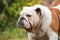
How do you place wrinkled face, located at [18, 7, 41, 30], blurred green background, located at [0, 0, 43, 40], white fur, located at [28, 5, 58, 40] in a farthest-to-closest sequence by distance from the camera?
blurred green background, located at [0, 0, 43, 40] < white fur, located at [28, 5, 58, 40] < wrinkled face, located at [18, 7, 41, 30]

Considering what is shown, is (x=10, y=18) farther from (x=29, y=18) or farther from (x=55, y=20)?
(x=29, y=18)

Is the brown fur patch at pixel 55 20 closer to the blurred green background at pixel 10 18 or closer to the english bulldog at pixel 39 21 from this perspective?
the english bulldog at pixel 39 21

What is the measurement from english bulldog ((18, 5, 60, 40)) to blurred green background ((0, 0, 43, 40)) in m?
2.72

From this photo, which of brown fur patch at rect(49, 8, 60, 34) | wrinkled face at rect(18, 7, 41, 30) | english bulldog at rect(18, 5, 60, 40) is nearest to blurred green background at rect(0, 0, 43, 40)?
brown fur patch at rect(49, 8, 60, 34)

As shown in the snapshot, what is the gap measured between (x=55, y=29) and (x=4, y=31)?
3596 mm

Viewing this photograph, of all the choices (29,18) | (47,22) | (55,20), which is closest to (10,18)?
(55,20)

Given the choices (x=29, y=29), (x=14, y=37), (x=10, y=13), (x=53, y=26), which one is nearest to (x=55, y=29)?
(x=53, y=26)

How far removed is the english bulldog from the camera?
5.34m

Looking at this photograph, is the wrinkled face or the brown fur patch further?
the brown fur patch

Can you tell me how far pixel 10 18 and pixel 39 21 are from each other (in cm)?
382

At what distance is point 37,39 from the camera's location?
233 inches

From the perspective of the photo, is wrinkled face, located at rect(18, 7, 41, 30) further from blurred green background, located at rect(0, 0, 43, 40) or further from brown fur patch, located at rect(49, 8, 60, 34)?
blurred green background, located at rect(0, 0, 43, 40)

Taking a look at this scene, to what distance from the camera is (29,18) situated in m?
5.36

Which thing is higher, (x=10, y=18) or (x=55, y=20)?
(x=55, y=20)
